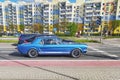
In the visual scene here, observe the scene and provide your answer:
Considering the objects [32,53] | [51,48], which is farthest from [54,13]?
[32,53]

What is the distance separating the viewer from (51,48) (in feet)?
A: 44.0

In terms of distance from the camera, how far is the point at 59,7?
107 m

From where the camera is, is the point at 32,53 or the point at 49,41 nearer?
the point at 32,53

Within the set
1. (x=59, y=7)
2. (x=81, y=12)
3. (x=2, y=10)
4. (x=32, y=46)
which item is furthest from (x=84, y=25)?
(x=32, y=46)

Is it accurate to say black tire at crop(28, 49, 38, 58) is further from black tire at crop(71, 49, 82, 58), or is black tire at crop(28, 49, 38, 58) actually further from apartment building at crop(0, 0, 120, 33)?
apartment building at crop(0, 0, 120, 33)

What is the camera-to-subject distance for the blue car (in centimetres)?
1330

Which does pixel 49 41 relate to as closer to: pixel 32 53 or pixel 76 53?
pixel 32 53

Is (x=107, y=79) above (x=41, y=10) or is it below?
below

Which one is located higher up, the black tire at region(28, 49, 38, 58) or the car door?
the car door

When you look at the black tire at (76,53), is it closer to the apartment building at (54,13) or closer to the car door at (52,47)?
the car door at (52,47)

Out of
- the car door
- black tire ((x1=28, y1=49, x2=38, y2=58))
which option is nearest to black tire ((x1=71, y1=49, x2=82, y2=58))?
the car door

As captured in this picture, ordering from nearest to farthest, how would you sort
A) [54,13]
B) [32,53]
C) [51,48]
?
[32,53], [51,48], [54,13]

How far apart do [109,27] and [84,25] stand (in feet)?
61.7

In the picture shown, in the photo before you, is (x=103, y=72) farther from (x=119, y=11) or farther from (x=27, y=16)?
(x=27, y=16)
